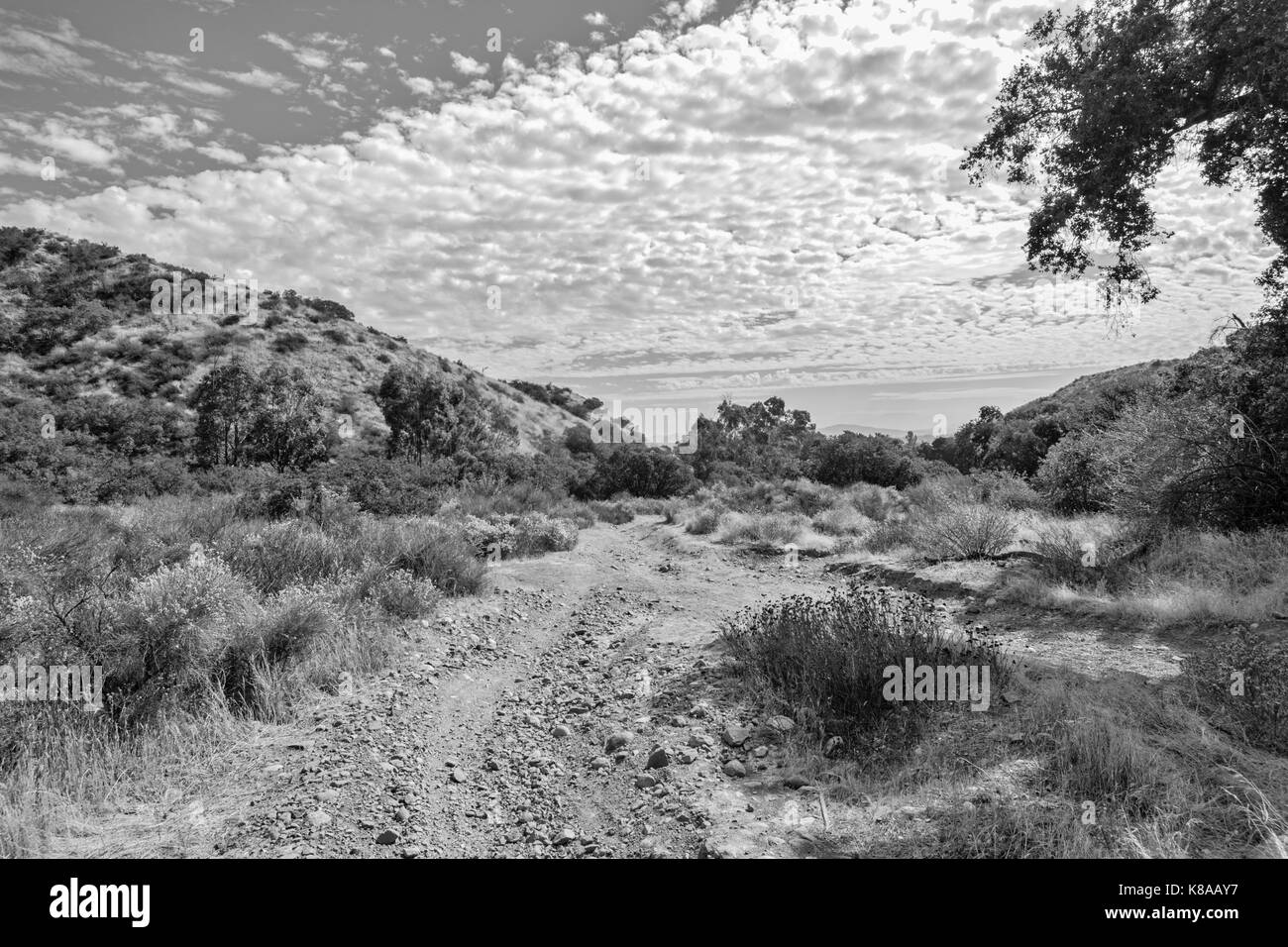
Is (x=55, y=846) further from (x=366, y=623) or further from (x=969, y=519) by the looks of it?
(x=969, y=519)

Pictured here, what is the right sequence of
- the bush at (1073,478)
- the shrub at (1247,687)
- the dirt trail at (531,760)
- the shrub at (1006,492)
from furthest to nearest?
the shrub at (1006,492) → the bush at (1073,478) → the shrub at (1247,687) → the dirt trail at (531,760)

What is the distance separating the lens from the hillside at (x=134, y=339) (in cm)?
3462

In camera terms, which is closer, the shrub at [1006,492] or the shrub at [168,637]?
the shrub at [168,637]

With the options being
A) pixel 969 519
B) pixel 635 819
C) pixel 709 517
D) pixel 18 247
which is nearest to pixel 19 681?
pixel 635 819

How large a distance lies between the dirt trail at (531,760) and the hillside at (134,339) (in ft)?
120

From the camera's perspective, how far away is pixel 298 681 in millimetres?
5449

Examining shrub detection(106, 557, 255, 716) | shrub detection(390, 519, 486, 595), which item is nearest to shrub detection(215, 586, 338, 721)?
shrub detection(106, 557, 255, 716)

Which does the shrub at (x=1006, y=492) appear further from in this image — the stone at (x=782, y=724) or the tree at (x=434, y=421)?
the tree at (x=434, y=421)

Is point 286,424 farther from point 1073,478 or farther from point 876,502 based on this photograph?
point 1073,478

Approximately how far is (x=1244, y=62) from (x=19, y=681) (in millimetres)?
12544

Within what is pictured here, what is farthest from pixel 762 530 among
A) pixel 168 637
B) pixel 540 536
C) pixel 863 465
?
pixel 863 465

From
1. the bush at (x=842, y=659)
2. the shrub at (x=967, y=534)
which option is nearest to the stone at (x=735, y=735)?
the bush at (x=842, y=659)

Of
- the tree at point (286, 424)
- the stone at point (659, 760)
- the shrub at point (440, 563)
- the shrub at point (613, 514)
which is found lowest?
the stone at point (659, 760)

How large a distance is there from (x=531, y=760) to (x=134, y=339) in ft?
155
